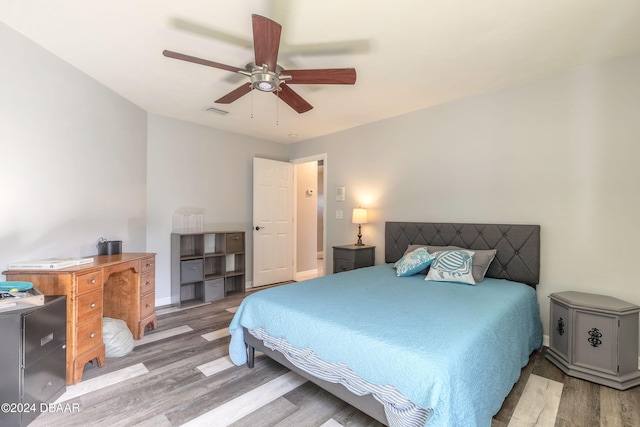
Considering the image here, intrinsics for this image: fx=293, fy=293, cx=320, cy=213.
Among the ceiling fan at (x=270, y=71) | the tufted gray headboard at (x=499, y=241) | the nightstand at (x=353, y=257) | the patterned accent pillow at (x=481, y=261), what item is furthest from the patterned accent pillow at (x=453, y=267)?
the ceiling fan at (x=270, y=71)

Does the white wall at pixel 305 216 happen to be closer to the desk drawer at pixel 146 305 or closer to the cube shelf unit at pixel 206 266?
the cube shelf unit at pixel 206 266

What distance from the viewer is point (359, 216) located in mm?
4039

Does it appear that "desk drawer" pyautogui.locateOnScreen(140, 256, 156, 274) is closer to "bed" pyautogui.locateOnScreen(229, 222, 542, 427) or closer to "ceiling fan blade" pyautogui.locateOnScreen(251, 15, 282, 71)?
"bed" pyautogui.locateOnScreen(229, 222, 542, 427)

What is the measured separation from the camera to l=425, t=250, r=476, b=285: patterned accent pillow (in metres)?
2.65

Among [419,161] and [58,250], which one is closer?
[58,250]

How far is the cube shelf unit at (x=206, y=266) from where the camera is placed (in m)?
3.92

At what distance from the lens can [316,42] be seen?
220cm

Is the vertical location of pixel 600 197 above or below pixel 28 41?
below

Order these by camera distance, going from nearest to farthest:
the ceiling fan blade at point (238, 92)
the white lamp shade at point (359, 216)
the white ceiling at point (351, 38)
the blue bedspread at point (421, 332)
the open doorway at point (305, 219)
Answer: the blue bedspread at point (421, 332) → the white ceiling at point (351, 38) → the ceiling fan blade at point (238, 92) → the white lamp shade at point (359, 216) → the open doorway at point (305, 219)

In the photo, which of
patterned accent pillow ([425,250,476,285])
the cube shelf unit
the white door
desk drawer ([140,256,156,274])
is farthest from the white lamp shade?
desk drawer ([140,256,156,274])

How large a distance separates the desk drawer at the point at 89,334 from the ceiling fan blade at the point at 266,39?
2268mm

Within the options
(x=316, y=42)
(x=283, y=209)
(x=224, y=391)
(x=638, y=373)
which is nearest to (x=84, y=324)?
(x=224, y=391)

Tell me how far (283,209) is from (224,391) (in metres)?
3.42

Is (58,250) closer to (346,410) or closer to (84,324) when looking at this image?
(84,324)
